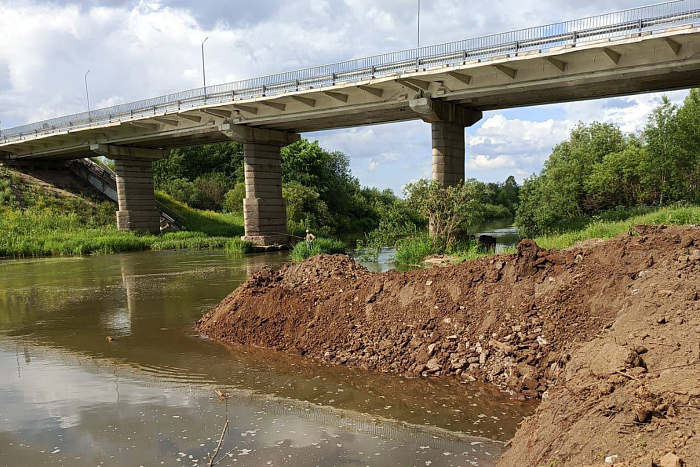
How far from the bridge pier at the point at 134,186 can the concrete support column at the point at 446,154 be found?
25.1m

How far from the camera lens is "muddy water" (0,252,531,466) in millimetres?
5309

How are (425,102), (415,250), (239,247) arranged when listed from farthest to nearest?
(239,247), (425,102), (415,250)

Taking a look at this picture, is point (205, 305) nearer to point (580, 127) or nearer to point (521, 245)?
point (521, 245)

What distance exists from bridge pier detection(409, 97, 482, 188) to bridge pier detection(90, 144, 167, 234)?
24.7m

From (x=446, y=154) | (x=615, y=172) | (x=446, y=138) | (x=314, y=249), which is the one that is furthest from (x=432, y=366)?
(x=615, y=172)

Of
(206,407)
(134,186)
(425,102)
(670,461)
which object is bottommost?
(206,407)

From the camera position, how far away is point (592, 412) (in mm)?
4473

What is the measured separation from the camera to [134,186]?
126 ft

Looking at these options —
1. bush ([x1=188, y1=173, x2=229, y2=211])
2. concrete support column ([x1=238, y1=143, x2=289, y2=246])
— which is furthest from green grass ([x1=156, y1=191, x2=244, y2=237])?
concrete support column ([x1=238, y1=143, x2=289, y2=246])

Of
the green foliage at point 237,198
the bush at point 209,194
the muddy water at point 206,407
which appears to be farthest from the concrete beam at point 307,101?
the bush at point 209,194

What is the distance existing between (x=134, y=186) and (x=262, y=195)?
45.4ft

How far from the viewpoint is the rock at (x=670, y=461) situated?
338 cm

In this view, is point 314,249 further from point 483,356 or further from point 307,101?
point 483,356

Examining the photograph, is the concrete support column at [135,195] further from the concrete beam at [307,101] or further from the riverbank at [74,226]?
the concrete beam at [307,101]
